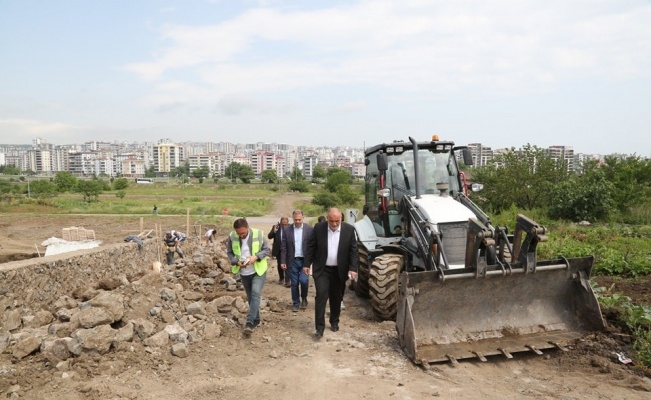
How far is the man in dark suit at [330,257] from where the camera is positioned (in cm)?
618

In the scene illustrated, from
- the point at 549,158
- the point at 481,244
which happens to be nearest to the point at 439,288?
the point at 481,244

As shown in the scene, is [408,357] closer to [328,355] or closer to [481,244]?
[328,355]

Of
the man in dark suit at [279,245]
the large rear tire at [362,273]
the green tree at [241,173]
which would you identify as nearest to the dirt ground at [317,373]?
the large rear tire at [362,273]

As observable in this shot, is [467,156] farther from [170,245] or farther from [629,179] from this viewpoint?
[629,179]

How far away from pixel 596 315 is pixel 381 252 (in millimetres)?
2994

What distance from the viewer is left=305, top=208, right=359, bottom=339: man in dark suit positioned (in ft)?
20.3

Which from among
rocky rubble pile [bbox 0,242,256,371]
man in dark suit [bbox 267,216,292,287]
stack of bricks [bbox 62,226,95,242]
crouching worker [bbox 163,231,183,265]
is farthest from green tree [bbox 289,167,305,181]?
rocky rubble pile [bbox 0,242,256,371]

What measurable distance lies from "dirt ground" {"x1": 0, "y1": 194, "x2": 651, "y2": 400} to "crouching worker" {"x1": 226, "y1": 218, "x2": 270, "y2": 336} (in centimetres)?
39

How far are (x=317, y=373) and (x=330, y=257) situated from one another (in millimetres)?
1514

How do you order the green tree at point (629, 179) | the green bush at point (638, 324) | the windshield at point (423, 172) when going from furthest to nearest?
the green tree at point (629, 179) → the windshield at point (423, 172) → the green bush at point (638, 324)

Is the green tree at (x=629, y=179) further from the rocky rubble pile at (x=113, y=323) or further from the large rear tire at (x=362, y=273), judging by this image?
the rocky rubble pile at (x=113, y=323)

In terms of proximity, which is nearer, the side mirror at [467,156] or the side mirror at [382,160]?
the side mirror at [382,160]

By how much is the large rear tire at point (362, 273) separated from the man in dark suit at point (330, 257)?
1.45 meters

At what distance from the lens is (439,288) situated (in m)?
5.84
